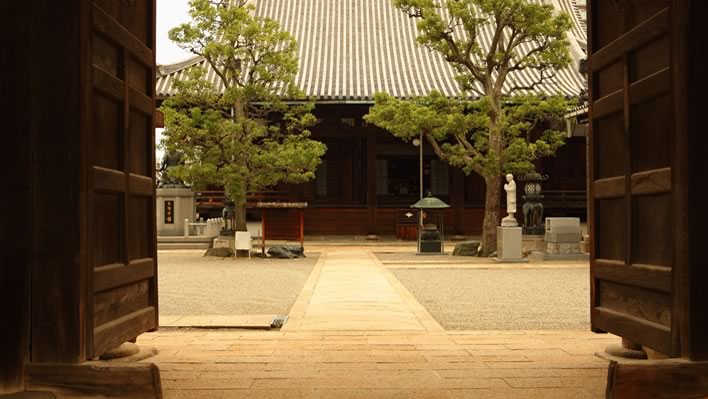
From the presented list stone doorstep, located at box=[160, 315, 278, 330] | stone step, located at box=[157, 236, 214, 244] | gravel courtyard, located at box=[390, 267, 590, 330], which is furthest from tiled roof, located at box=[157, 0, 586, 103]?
stone doorstep, located at box=[160, 315, 278, 330]

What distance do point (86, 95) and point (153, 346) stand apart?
2747 millimetres

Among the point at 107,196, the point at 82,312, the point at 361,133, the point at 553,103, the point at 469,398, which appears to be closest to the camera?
the point at 82,312

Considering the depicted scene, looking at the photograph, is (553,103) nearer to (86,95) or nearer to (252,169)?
(252,169)

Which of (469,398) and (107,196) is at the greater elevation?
(107,196)

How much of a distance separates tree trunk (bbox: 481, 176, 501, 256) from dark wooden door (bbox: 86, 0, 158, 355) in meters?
14.0

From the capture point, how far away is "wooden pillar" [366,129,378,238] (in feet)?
79.2

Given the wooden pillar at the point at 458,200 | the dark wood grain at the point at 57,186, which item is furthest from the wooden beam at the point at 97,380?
the wooden pillar at the point at 458,200

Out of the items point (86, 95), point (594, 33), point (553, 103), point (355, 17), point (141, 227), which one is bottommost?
point (141, 227)

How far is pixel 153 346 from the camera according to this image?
5.77 meters

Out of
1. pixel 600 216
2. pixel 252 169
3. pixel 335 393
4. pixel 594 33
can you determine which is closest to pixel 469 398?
pixel 335 393

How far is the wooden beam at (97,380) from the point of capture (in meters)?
3.63

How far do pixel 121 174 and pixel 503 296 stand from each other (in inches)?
293

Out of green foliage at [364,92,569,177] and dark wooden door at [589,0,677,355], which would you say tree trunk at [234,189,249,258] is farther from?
dark wooden door at [589,0,677,355]

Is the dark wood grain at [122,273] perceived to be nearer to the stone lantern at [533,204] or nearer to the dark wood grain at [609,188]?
the dark wood grain at [609,188]
